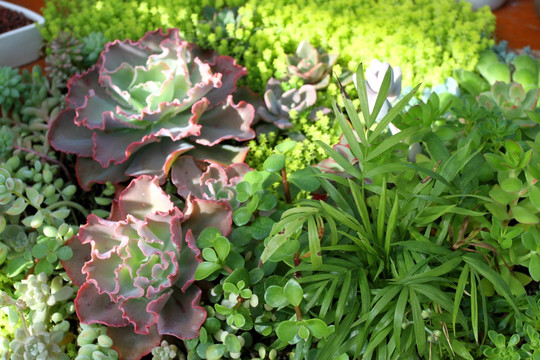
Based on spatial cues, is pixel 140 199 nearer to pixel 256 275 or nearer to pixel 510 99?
pixel 256 275

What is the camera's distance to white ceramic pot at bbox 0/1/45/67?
5.78 ft

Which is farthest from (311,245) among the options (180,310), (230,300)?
(180,310)

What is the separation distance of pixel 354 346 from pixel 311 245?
0.23m

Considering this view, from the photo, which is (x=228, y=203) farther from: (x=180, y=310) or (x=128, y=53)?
(x=128, y=53)

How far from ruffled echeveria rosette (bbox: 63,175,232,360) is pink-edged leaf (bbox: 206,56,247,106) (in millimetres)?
415

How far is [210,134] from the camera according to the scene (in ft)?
4.58

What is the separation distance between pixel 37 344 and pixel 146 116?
58 cm

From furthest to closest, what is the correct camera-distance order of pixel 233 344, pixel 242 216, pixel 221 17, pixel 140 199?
1. pixel 221 17
2. pixel 140 199
3. pixel 242 216
4. pixel 233 344

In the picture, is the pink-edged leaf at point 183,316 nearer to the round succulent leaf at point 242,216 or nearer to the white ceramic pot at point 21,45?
the round succulent leaf at point 242,216

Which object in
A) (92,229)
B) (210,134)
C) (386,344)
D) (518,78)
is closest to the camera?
(386,344)

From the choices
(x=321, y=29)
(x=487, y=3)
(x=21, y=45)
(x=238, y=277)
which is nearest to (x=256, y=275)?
(x=238, y=277)

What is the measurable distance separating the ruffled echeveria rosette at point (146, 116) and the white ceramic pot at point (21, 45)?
1.51ft

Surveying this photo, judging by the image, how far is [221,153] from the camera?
4.62ft

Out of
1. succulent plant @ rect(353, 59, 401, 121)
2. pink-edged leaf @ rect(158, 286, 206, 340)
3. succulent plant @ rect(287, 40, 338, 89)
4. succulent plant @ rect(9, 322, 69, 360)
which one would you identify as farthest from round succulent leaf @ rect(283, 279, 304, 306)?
succulent plant @ rect(287, 40, 338, 89)
